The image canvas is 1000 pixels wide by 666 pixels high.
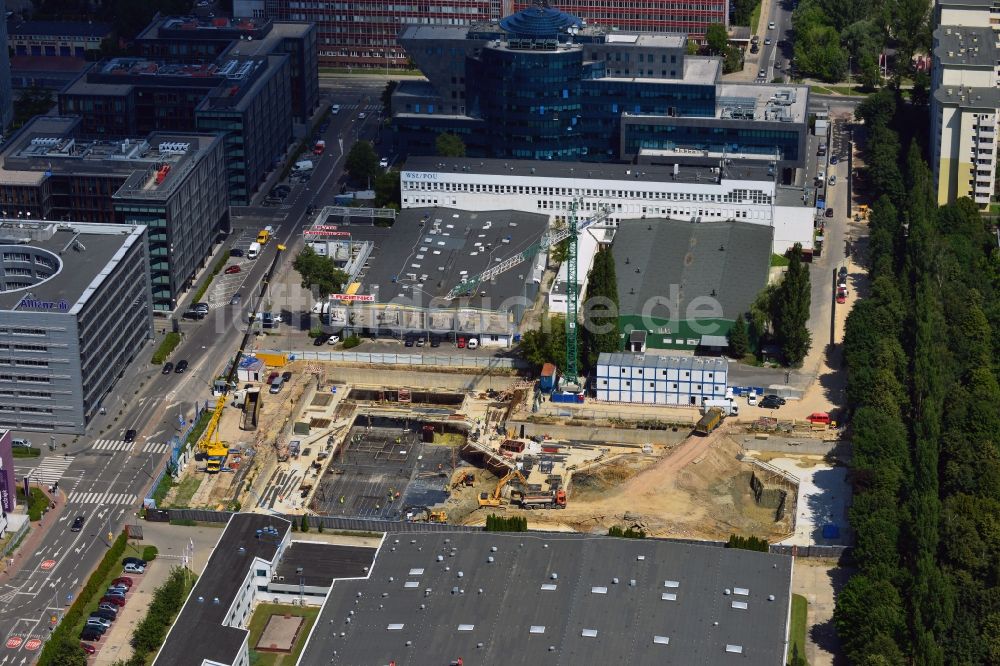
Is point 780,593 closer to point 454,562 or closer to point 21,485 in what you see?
point 454,562

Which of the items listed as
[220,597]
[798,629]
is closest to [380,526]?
[220,597]

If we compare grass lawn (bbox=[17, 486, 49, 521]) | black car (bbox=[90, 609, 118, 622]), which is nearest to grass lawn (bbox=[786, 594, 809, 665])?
black car (bbox=[90, 609, 118, 622])

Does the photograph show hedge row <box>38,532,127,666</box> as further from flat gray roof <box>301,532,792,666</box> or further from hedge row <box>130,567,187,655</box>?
flat gray roof <box>301,532,792,666</box>

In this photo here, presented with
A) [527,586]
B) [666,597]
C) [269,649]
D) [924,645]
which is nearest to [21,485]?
[269,649]

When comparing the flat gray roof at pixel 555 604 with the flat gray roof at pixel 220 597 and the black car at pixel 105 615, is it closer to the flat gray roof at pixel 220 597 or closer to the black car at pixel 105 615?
the flat gray roof at pixel 220 597

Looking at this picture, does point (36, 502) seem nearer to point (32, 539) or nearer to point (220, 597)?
point (32, 539)

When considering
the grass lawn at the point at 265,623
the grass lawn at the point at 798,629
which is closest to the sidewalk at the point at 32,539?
the grass lawn at the point at 265,623
